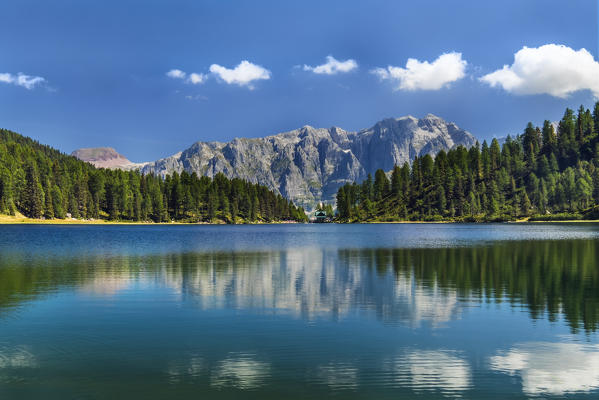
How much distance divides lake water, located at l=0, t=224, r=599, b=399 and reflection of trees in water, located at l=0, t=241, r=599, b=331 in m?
0.20

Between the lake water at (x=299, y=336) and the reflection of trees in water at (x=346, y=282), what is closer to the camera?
the lake water at (x=299, y=336)

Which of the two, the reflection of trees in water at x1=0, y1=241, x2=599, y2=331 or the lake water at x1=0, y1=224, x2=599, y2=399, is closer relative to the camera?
the lake water at x1=0, y1=224, x2=599, y2=399

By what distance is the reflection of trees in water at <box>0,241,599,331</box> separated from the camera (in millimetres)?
27844

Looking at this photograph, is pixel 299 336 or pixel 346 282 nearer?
pixel 299 336

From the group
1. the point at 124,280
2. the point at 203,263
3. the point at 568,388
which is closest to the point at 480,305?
the point at 568,388

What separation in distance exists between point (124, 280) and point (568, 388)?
35.9 metres

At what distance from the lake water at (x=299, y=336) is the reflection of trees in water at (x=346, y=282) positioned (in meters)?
0.20

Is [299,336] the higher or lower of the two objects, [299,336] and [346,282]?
the higher

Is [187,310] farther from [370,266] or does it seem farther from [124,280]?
[370,266]

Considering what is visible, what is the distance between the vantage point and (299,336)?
20.7 meters

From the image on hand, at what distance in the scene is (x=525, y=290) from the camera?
3403cm

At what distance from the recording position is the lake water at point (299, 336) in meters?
14.4

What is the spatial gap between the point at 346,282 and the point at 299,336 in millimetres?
18517

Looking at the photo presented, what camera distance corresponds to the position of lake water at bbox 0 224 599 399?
1445cm
